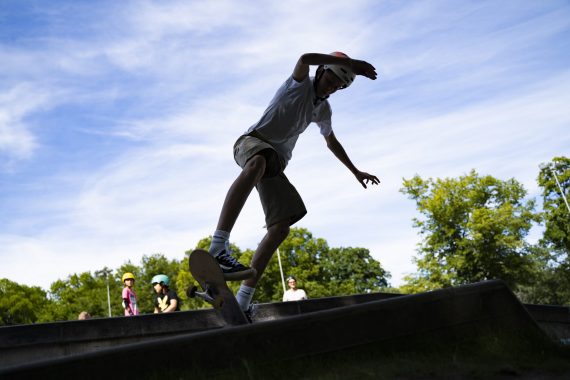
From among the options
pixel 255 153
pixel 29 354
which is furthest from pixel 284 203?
pixel 29 354

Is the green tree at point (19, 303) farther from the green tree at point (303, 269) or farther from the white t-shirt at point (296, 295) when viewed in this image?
the white t-shirt at point (296, 295)

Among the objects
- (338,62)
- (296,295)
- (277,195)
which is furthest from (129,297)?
(338,62)

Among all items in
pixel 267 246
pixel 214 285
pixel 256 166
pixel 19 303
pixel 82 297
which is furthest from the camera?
pixel 82 297

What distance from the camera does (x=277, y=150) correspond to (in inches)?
176

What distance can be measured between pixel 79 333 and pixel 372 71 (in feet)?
13.1

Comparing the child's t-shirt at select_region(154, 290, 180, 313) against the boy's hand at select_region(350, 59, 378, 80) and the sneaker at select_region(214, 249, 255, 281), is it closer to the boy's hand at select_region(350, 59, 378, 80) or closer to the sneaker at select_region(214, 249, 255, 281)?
the sneaker at select_region(214, 249, 255, 281)

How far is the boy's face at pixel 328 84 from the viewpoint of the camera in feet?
14.9

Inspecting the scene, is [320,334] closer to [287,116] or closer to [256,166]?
[256,166]

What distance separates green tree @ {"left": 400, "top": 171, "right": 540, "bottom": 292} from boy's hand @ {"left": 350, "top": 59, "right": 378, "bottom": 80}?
34.1 metres

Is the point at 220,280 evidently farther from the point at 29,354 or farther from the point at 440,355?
the point at 29,354

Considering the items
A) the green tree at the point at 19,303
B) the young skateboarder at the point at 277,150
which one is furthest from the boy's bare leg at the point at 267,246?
the green tree at the point at 19,303

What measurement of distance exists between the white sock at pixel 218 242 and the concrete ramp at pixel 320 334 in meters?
1.56

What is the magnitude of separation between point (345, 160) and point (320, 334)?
10.6ft

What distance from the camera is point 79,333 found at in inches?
215
